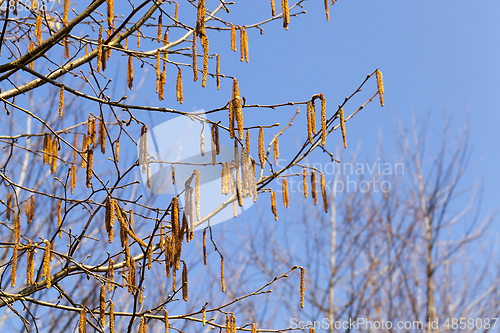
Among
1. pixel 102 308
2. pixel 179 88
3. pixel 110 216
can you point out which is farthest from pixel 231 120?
pixel 102 308

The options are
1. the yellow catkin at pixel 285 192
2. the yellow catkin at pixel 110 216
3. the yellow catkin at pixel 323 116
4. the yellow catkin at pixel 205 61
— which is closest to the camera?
the yellow catkin at pixel 110 216

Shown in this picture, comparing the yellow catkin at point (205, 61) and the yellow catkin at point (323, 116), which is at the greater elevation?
the yellow catkin at point (205, 61)

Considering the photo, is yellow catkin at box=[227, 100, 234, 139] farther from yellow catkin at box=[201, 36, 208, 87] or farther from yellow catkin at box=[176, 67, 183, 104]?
yellow catkin at box=[176, 67, 183, 104]

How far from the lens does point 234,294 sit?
7.20 metres

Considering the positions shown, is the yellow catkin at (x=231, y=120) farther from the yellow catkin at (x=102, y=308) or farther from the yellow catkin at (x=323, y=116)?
the yellow catkin at (x=102, y=308)

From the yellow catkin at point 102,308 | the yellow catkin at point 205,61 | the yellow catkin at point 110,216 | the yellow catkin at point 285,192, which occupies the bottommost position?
the yellow catkin at point 102,308

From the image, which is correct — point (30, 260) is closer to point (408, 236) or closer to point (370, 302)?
point (370, 302)

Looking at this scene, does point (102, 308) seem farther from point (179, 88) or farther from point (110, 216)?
point (179, 88)

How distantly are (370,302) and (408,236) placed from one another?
108 cm

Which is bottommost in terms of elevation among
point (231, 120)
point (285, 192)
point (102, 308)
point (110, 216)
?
point (102, 308)

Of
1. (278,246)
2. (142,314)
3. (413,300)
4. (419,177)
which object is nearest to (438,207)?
(419,177)

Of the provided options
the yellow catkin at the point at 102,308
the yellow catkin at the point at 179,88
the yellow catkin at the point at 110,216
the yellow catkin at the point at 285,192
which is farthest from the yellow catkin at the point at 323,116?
the yellow catkin at the point at 102,308

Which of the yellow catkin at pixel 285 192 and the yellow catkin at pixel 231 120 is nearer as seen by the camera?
the yellow catkin at pixel 231 120

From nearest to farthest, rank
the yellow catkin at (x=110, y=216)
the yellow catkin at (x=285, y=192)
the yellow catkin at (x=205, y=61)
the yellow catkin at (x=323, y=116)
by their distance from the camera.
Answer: the yellow catkin at (x=110, y=216) → the yellow catkin at (x=205, y=61) → the yellow catkin at (x=323, y=116) → the yellow catkin at (x=285, y=192)
